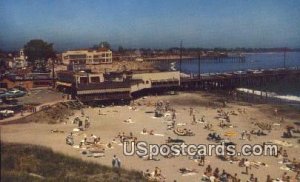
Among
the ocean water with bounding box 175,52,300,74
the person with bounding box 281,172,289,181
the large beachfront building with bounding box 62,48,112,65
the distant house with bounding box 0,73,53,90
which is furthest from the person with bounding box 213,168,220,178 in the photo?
the ocean water with bounding box 175,52,300,74

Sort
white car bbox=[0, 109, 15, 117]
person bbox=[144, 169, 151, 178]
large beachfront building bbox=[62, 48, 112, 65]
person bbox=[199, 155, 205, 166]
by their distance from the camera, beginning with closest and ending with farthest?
person bbox=[144, 169, 151, 178]
person bbox=[199, 155, 205, 166]
white car bbox=[0, 109, 15, 117]
large beachfront building bbox=[62, 48, 112, 65]

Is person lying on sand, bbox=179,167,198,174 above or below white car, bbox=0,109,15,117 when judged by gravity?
below

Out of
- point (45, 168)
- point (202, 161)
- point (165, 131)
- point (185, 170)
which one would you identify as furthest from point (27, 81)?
point (45, 168)

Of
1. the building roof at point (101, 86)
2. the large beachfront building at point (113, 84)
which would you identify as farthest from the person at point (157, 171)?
the building roof at point (101, 86)

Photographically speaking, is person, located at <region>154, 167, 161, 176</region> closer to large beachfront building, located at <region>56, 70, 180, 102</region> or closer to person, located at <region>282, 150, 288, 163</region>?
person, located at <region>282, 150, 288, 163</region>

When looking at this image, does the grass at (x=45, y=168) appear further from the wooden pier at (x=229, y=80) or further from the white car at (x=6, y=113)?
the wooden pier at (x=229, y=80)

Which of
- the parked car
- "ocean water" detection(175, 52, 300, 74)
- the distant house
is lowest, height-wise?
"ocean water" detection(175, 52, 300, 74)
